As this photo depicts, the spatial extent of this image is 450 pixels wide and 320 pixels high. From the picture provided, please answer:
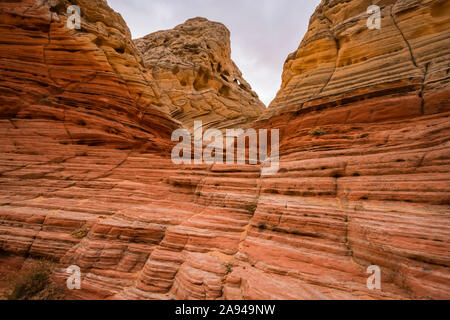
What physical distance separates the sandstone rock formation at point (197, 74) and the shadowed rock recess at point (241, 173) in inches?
318

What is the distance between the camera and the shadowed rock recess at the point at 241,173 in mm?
4383

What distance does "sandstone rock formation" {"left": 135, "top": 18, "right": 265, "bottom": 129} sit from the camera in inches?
835

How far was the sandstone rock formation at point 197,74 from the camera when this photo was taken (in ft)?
69.6

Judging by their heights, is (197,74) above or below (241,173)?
above

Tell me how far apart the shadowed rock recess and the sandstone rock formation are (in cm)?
808

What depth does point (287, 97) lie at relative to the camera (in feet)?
35.8

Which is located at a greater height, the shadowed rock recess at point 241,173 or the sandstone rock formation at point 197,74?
the sandstone rock formation at point 197,74

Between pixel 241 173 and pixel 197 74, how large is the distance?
63.9 ft

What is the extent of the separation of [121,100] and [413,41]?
1479 centimetres

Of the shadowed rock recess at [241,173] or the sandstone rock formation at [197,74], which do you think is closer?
the shadowed rock recess at [241,173]

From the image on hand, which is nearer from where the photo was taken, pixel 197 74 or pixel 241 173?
pixel 241 173

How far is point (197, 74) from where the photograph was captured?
23156 millimetres
